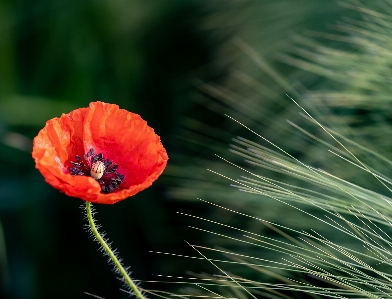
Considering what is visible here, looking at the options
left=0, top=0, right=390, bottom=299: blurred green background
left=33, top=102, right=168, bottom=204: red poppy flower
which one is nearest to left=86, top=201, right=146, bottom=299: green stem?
left=33, top=102, right=168, bottom=204: red poppy flower

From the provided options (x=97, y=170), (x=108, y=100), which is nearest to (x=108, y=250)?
(x=97, y=170)

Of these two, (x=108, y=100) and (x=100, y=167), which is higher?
(x=100, y=167)

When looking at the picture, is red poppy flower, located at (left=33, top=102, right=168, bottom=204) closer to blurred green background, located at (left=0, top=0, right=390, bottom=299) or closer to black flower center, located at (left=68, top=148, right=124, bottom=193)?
black flower center, located at (left=68, top=148, right=124, bottom=193)

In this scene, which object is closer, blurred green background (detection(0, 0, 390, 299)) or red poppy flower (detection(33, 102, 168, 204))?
red poppy flower (detection(33, 102, 168, 204))

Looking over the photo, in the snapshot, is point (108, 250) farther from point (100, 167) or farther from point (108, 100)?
point (108, 100)

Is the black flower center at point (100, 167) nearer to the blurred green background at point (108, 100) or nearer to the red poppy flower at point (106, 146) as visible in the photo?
the red poppy flower at point (106, 146)

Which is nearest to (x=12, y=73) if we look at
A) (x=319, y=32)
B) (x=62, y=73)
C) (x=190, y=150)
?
(x=62, y=73)
